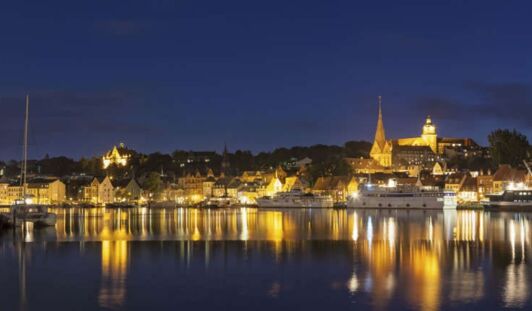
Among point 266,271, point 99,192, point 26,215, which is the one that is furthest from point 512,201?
point 99,192

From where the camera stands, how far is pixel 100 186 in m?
142

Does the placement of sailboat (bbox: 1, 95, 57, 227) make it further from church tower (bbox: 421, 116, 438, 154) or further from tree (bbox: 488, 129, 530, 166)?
church tower (bbox: 421, 116, 438, 154)

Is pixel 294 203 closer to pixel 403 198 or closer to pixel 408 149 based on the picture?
pixel 403 198

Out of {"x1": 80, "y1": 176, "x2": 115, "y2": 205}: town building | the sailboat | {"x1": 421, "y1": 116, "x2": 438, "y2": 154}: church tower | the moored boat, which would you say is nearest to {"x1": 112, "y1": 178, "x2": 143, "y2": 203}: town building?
{"x1": 80, "y1": 176, "x2": 115, "y2": 205}: town building

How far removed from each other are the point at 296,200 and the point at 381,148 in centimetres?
4983

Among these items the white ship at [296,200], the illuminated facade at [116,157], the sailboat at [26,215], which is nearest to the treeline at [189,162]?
the illuminated facade at [116,157]

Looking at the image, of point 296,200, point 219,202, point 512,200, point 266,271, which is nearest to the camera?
point 266,271

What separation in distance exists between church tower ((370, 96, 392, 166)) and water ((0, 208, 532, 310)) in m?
109

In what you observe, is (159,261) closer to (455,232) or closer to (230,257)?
(230,257)

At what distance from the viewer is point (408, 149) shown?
15788 cm

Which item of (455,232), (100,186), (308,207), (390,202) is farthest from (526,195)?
(100,186)

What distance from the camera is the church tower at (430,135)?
169 metres

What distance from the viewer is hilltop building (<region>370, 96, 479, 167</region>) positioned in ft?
505

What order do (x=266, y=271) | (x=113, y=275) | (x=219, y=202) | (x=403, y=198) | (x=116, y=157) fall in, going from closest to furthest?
(x=113, y=275)
(x=266, y=271)
(x=403, y=198)
(x=219, y=202)
(x=116, y=157)
